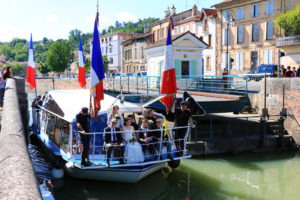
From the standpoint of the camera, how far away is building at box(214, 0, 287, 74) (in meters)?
34.1

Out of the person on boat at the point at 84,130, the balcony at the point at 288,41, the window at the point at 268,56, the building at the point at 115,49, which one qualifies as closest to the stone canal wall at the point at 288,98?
the person on boat at the point at 84,130

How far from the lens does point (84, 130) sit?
9312mm

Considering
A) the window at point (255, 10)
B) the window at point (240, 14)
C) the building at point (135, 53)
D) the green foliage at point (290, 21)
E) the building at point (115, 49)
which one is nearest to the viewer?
the green foliage at point (290, 21)

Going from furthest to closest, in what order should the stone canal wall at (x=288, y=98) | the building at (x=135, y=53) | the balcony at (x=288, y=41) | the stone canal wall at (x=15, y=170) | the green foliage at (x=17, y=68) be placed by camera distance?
the green foliage at (x=17, y=68) < the building at (x=135, y=53) < the balcony at (x=288, y=41) < the stone canal wall at (x=288, y=98) < the stone canal wall at (x=15, y=170)

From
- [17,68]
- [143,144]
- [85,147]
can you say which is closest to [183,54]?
[143,144]

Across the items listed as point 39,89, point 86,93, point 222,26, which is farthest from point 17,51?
point 86,93

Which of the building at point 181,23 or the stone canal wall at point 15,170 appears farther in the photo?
the building at point 181,23

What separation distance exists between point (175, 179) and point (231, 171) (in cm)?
252

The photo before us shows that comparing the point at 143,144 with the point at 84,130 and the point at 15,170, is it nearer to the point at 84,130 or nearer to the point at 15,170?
the point at 84,130

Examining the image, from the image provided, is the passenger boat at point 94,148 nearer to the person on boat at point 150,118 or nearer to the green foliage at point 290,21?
the person on boat at point 150,118

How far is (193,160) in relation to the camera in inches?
546

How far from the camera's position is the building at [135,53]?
60.6m

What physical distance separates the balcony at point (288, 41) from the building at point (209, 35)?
10.2 metres

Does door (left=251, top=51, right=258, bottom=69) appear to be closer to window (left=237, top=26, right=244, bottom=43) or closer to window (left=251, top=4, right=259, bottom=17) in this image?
window (left=237, top=26, right=244, bottom=43)
